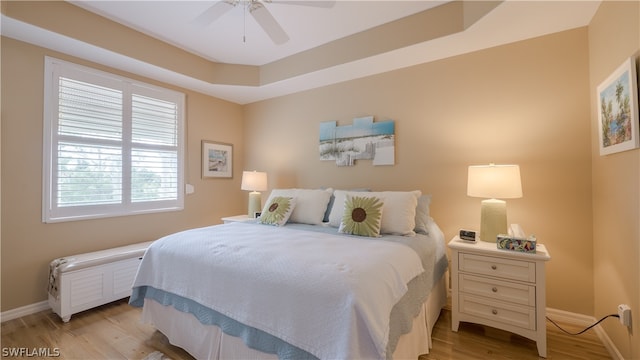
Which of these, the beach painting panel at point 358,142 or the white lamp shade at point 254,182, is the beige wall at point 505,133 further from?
the white lamp shade at point 254,182

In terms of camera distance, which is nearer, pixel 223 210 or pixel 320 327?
pixel 320 327

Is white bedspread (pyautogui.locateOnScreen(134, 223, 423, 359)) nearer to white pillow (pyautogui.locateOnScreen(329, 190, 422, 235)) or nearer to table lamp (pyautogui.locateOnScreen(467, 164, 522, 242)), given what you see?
white pillow (pyautogui.locateOnScreen(329, 190, 422, 235))

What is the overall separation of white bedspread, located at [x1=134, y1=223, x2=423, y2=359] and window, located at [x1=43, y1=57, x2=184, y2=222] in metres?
1.38

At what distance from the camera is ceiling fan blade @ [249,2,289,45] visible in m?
1.78

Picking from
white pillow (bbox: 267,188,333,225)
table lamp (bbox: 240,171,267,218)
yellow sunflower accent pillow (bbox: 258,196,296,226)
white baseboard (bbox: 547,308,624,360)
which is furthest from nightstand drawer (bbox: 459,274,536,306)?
table lamp (bbox: 240,171,267,218)

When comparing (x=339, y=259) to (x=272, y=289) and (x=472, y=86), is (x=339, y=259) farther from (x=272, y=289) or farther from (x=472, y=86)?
(x=472, y=86)

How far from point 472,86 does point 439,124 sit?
1.44ft

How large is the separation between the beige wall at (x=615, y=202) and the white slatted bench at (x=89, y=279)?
3777 millimetres

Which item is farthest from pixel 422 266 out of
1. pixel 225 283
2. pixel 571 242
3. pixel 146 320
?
pixel 146 320

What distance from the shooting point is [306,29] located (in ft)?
8.55

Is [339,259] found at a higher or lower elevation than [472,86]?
lower

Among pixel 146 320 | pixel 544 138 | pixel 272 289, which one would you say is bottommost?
pixel 146 320

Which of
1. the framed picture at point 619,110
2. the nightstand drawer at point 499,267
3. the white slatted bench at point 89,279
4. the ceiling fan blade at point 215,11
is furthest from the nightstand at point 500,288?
the white slatted bench at point 89,279

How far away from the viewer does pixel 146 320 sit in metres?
1.97
